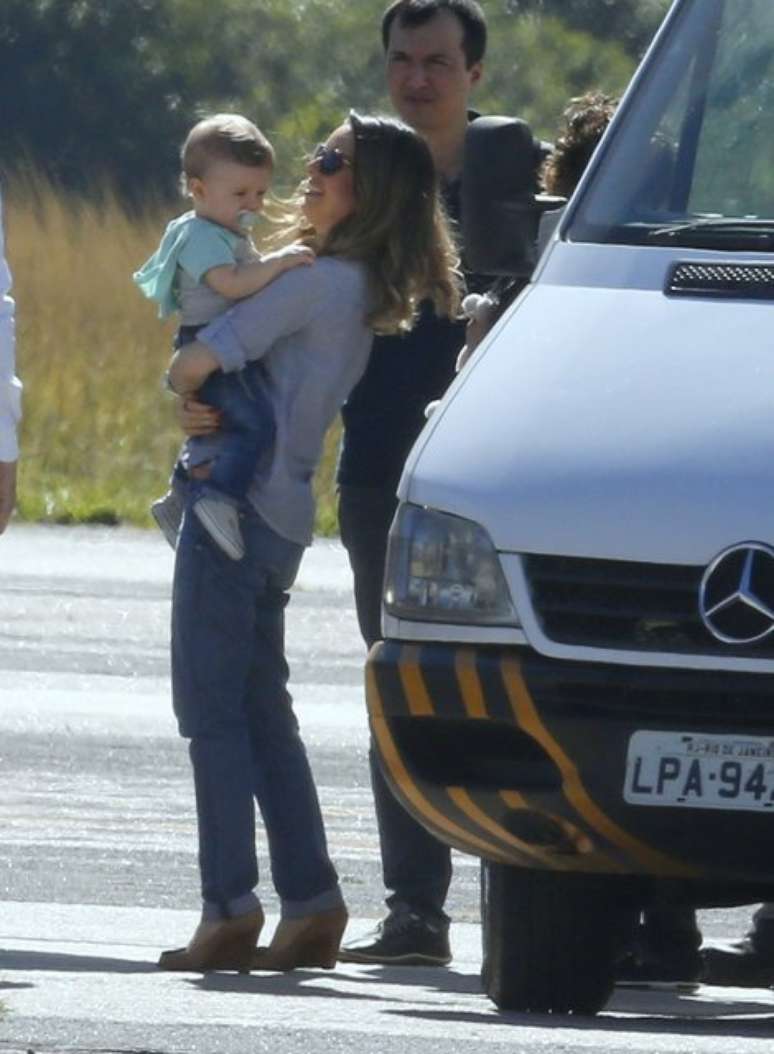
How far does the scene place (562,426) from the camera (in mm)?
5359

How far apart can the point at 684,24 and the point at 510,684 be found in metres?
1.78

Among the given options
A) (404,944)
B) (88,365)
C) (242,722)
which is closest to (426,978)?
(404,944)

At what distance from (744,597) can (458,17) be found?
2.73m

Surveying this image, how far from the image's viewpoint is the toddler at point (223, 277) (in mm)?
6438

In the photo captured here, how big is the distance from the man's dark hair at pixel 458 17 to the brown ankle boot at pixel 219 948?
82.6 inches

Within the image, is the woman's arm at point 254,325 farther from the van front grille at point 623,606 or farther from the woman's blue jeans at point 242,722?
the van front grille at point 623,606

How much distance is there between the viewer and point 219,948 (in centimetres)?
654

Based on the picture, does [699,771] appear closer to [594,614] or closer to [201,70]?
[594,614]

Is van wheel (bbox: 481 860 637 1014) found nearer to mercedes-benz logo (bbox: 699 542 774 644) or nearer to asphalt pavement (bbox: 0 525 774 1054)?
asphalt pavement (bbox: 0 525 774 1054)

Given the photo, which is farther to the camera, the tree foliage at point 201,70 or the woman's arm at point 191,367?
the tree foliage at point 201,70

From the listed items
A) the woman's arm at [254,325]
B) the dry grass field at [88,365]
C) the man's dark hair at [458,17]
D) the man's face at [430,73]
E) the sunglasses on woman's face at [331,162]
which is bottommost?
the dry grass field at [88,365]

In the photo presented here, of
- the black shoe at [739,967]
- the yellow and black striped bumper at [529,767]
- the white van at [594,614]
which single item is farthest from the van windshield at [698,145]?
the black shoe at [739,967]

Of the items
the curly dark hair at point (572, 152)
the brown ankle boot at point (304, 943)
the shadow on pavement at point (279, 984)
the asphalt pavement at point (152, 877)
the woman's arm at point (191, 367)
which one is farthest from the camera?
the curly dark hair at point (572, 152)

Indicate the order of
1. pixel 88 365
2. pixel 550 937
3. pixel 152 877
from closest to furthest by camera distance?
pixel 550 937 < pixel 152 877 < pixel 88 365
